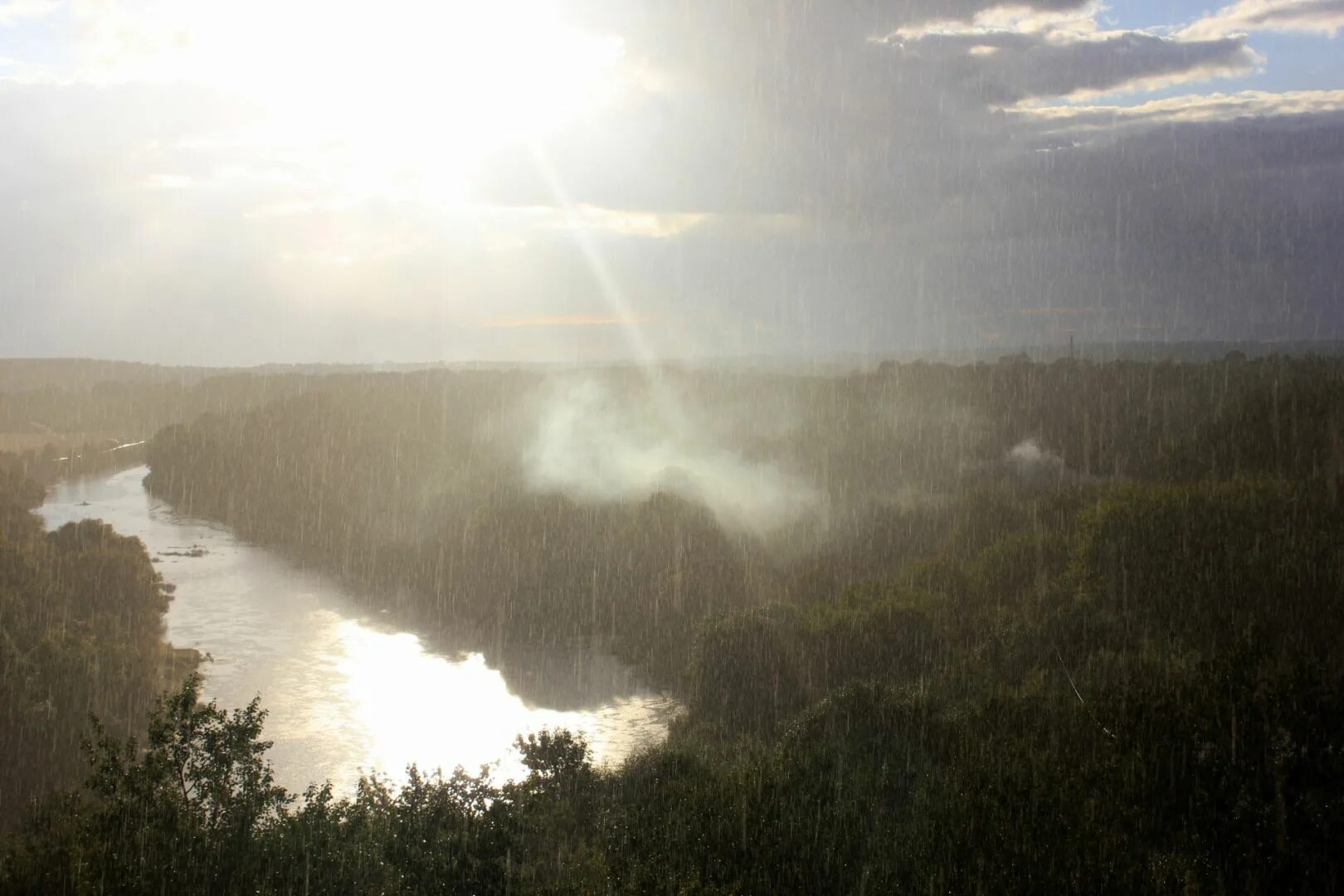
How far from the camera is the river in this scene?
37812 mm

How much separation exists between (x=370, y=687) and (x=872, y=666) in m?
25.0

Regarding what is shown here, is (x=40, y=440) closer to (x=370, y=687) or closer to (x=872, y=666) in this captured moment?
(x=370, y=687)

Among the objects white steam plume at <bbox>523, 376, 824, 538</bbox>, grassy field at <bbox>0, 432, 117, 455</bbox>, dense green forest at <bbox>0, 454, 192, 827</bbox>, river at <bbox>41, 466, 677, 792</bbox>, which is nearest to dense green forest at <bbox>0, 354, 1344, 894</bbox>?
white steam plume at <bbox>523, 376, 824, 538</bbox>

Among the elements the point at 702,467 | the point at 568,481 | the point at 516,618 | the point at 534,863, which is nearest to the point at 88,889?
the point at 534,863

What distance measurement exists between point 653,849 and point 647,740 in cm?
2286

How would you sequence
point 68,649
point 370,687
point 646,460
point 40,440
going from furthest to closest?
point 40,440, point 646,460, point 370,687, point 68,649

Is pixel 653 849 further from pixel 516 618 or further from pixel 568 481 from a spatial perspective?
Answer: pixel 568 481

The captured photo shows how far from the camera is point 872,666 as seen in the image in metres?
39.4

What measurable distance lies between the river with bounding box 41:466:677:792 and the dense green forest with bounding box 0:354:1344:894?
339 cm

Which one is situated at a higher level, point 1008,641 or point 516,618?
point 1008,641

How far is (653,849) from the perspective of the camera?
1617 cm

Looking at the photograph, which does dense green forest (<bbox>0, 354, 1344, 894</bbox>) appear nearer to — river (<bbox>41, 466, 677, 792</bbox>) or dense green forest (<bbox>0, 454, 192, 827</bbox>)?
dense green forest (<bbox>0, 454, 192, 827</bbox>)

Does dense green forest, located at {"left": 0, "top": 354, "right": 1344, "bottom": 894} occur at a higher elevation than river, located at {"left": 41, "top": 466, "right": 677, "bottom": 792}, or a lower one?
higher

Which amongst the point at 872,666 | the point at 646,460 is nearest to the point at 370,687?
the point at 872,666
